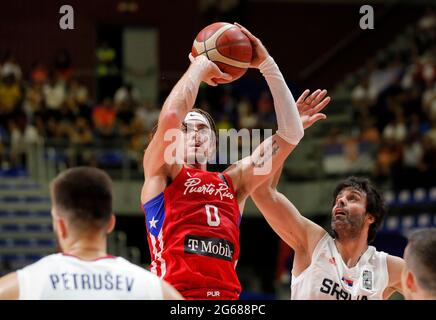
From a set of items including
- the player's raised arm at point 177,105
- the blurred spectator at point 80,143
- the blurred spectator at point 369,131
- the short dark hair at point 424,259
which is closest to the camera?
the short dark hair at point 424,259

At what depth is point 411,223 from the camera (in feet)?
46.3

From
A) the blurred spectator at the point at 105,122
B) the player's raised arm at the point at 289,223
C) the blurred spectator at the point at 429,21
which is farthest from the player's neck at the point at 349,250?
the blurred spectator at the point at 429,21

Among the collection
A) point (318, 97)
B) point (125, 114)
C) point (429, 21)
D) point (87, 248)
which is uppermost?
point (429, 21)

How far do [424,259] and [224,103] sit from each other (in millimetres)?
15432

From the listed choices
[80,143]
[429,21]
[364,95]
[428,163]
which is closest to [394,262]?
[428,163]

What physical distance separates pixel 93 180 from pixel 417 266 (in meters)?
1.55

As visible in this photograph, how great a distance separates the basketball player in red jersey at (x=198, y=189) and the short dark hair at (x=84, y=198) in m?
1.31

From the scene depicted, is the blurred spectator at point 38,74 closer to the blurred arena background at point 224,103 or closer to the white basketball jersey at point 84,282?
the blurred arena background at point 224,103

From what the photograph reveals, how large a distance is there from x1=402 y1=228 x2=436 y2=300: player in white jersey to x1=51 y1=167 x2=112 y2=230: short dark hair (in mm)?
1424

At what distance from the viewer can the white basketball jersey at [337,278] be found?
546 centimetres

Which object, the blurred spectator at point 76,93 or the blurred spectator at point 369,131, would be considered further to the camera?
the blurred spectator at point 76,93

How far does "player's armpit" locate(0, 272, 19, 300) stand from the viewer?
3.67m

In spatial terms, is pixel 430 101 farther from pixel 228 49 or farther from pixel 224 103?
pixel 228 49

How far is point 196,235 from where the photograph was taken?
17.3 ft
